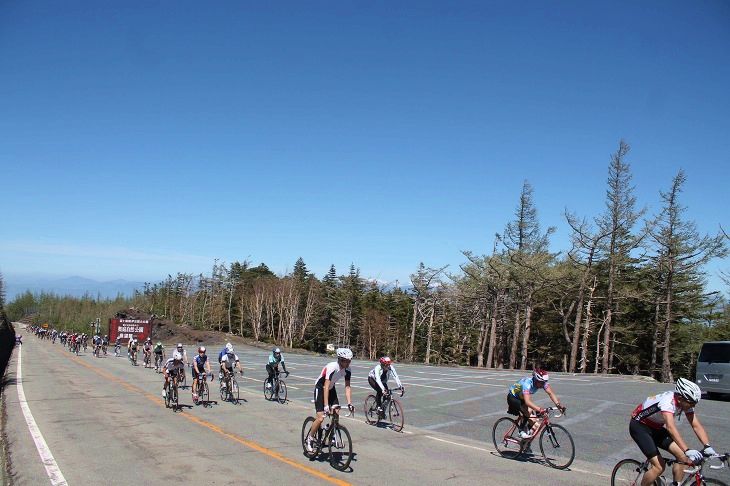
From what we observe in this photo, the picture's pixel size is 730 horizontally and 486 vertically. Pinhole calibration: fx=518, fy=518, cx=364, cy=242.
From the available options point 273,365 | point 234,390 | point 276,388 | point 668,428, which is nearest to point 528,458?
point 668,428

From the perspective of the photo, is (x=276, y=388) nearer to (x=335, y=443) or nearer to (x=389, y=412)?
(x=389, y=412)

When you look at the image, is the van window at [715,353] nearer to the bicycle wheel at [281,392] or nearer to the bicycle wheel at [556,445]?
the bicycle wheel at [556,445]

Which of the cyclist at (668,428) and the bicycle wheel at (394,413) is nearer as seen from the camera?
the cyclist at (668,428)

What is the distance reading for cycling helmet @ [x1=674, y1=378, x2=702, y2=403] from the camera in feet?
20.0

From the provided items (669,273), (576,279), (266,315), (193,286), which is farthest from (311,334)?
(669,273)

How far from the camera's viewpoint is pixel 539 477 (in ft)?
28.2

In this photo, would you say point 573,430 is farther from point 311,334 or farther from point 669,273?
point 311,334

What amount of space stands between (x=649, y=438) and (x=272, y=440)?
293 inches

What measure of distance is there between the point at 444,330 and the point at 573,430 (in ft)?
205

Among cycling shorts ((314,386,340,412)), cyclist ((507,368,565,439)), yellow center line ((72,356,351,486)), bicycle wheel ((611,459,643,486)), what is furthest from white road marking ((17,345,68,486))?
bicycle wheel ((611,459,643,486))

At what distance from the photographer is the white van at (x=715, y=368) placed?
794 inches

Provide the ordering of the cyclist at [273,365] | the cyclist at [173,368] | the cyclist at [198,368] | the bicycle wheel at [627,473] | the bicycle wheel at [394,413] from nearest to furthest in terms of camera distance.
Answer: the bicycle wheel at [627,473] → the bicycle wheel at [394,413] → the cyclist at [173,368] → the cyclist at [198,368] → the cyclist at [273,365]

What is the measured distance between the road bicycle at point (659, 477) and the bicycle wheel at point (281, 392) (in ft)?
42.2

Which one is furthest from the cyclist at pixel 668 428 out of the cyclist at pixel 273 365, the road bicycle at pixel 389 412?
the cyclist at pixel 273 365
